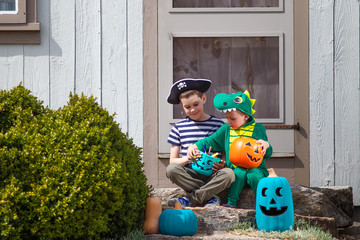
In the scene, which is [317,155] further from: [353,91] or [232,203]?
[232,203]

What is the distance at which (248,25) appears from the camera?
5.74 m

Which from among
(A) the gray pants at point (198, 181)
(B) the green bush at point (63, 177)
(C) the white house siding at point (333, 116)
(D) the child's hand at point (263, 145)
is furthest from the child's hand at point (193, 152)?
(C) the white house siding at point (333, 116)

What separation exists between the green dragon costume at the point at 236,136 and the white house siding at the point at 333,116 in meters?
1.12

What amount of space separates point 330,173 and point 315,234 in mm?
1697

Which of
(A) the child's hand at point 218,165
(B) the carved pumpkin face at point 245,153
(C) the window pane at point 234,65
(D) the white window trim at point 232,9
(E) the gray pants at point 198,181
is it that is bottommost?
(E) the gray pants at point 198,181

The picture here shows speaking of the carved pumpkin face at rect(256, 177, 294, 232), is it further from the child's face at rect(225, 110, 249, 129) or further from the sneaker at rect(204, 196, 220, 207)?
the child's face at rect(225, 110, 249, 129)

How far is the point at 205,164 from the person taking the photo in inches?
180

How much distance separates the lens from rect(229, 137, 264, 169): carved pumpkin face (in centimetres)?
441

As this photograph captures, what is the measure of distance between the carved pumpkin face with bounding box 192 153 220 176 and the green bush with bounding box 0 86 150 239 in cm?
79

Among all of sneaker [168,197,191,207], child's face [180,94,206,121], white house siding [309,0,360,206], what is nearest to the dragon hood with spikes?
child's face [180,94,206,121]

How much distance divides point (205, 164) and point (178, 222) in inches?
28.6

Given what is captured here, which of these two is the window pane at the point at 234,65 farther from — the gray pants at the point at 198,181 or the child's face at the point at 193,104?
the gray pants at the point at 198,181

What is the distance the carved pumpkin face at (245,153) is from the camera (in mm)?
4405

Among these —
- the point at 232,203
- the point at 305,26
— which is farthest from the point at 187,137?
the point at 305,26
